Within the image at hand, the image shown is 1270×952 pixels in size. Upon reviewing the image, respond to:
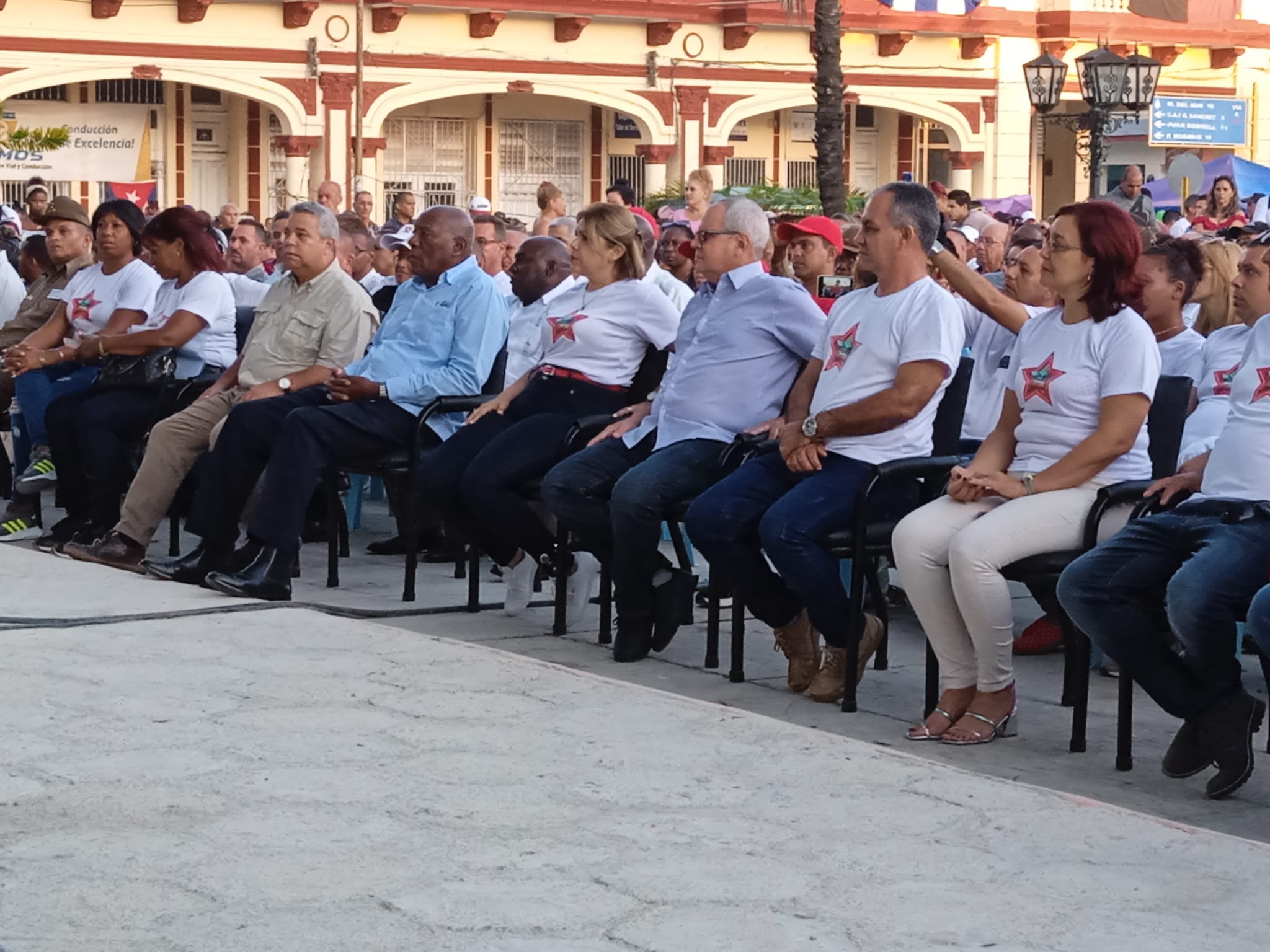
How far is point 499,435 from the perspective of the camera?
23.8 ft

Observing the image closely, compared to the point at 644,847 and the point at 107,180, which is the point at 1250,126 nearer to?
the point at 107,180

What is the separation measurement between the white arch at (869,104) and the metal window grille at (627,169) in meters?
1.56

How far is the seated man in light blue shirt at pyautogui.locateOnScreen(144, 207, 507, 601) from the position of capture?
7.56 meters

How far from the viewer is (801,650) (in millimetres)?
6191

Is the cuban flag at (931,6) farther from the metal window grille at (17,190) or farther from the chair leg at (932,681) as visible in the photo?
the chair leg at (932,681)

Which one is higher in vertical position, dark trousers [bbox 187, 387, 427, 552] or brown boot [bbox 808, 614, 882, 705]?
dark trousers [bbox 187, 387, 427, 552]

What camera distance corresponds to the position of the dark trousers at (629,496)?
6.41 meters

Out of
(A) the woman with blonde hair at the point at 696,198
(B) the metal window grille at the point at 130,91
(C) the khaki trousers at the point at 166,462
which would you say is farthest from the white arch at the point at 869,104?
(C) the khaki trousers at the point at 166,462

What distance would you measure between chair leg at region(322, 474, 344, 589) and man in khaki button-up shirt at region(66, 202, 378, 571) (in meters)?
0.50

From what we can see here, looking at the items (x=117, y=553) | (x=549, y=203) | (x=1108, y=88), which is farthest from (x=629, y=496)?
(x=1108, y=88)

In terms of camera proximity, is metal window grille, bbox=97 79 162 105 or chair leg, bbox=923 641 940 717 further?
metal window grille, bbox=97 79 162 105

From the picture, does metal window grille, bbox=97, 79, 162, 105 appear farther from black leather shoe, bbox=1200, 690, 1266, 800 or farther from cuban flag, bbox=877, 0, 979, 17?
black leather shoe, bbox=1200, 690, 1266, 800

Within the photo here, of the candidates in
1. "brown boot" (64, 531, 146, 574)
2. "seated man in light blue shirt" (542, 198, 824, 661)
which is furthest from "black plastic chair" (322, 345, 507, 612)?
"seated man in light blue shirt" (542, 198, 824, 661)

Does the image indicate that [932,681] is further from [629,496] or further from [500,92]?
[500,92]
